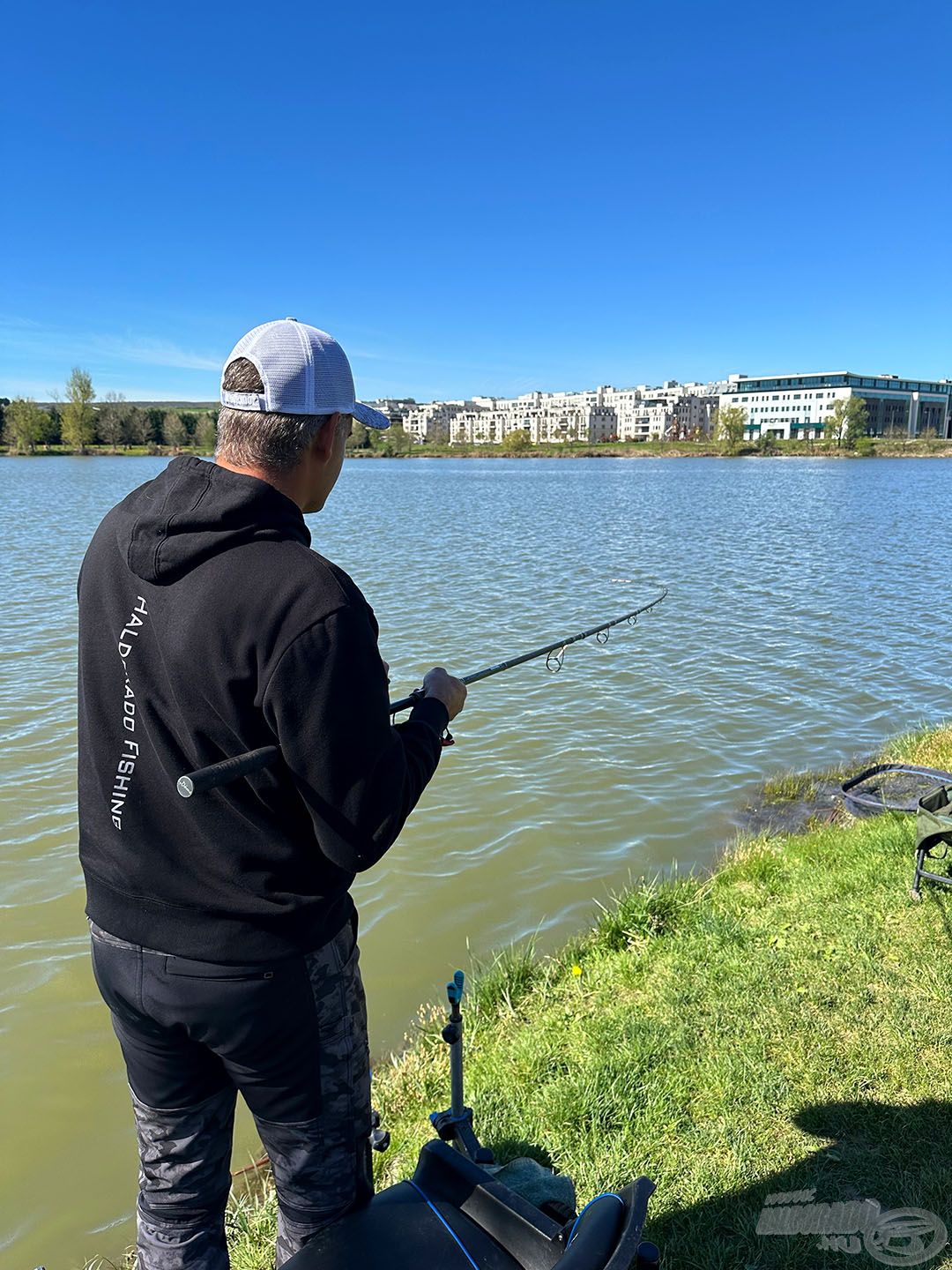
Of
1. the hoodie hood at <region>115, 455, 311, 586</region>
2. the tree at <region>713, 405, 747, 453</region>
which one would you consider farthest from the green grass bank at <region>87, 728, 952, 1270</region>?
the tree at <region>713, 405, 747, 453</region>

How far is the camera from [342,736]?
1.95 metres

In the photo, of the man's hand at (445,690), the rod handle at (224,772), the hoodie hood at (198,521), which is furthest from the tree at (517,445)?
the rod handle at (224,772)

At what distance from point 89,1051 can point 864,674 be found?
11463 mm

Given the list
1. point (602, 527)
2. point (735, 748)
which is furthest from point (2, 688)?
point (602, 527)

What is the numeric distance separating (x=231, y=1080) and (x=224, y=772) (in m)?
1.00

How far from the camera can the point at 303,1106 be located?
7.36 ft

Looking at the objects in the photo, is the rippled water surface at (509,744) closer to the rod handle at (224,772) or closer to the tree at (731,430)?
the rod handle at (224,772)

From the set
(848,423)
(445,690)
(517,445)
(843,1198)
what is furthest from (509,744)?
(517,445)

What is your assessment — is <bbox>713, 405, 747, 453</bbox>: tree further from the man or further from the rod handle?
the rod handle

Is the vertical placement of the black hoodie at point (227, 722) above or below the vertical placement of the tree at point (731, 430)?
below

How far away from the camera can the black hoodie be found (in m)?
1.92

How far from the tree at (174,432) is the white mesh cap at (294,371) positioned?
439 feet


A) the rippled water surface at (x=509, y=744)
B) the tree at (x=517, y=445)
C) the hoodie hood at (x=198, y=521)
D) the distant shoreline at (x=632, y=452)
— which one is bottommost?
the rippled water surface at (x=509, y=744)

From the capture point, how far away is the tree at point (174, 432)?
131m
